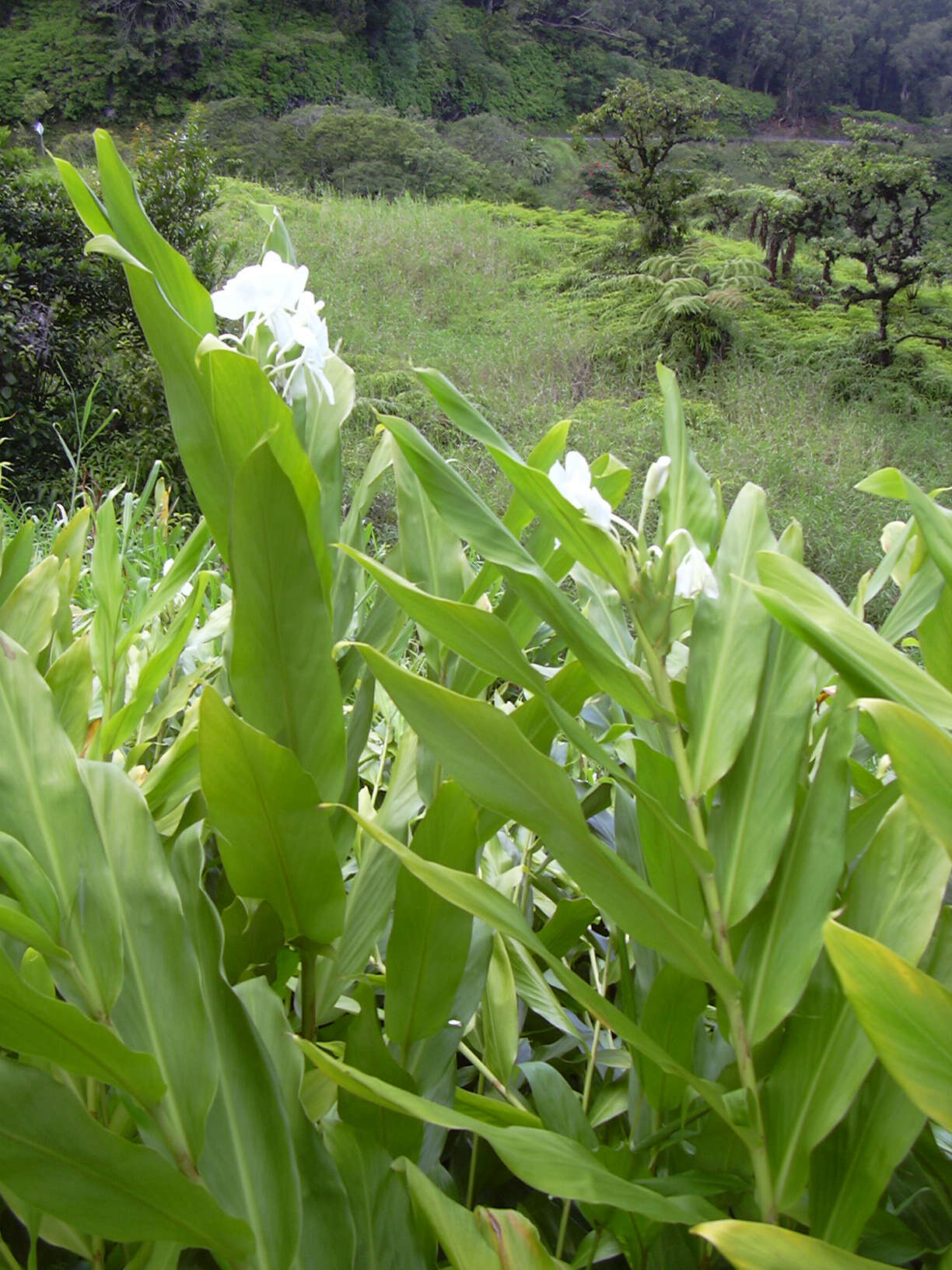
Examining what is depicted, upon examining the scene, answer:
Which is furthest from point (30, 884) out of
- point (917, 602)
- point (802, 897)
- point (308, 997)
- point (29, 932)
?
point (917, 602)

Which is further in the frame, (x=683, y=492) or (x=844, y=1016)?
(x=683, y=492)

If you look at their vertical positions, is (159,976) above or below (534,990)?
above

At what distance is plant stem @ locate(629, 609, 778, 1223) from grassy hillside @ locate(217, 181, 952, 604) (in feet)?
11.2

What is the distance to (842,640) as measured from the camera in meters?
0.26

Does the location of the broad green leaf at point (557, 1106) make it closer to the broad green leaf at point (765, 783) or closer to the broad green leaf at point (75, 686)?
the broad green leaf at point (765, 783)

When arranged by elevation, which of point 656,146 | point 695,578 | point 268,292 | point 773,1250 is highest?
point 656,146

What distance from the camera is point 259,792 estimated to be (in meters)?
0.28

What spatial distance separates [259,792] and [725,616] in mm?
183

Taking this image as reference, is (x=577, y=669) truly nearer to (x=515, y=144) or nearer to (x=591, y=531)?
(x=591, y=531)

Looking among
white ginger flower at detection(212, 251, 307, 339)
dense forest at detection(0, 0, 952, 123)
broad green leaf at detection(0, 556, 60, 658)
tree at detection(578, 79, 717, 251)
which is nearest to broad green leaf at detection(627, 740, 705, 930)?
white ginger flower at detection(212, 251, 307, 339)

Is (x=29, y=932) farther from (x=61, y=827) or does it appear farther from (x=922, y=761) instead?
(x=922, y=761)

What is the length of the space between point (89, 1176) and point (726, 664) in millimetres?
254

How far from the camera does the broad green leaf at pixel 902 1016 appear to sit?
22 centimetres

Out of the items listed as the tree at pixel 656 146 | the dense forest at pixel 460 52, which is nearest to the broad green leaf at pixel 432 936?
the tree at pixel 656 146
